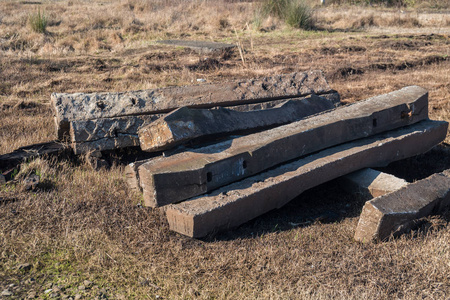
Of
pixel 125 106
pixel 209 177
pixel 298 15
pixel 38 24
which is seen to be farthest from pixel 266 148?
pixel 298 15

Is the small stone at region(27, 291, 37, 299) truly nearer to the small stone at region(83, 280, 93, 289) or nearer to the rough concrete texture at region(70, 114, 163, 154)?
the small stone at region(83, 280, 93, 289)

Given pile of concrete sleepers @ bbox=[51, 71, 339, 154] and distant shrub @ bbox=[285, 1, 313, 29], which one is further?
distant shrub @ bbox=[285, 1, 313, 29]

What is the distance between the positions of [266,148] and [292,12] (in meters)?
12.6

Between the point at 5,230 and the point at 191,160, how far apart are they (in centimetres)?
159

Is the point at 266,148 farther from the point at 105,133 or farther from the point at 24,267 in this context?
the point at 24,267

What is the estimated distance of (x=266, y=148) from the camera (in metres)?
3.87

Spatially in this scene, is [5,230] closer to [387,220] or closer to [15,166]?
[15,166]

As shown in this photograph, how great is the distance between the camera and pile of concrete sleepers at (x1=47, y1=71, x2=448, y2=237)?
11.4 feet

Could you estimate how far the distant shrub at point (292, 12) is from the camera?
50.4 feet

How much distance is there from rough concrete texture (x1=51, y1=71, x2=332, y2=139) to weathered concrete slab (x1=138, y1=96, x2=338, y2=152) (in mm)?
507

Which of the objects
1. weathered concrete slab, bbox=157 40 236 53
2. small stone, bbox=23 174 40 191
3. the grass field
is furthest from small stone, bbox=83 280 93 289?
weathered concrete slab, bbox=157 40 236 53

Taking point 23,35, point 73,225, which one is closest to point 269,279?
point 73,225

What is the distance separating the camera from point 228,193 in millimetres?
3551

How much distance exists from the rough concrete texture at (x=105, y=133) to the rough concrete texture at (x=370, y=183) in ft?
7.22
